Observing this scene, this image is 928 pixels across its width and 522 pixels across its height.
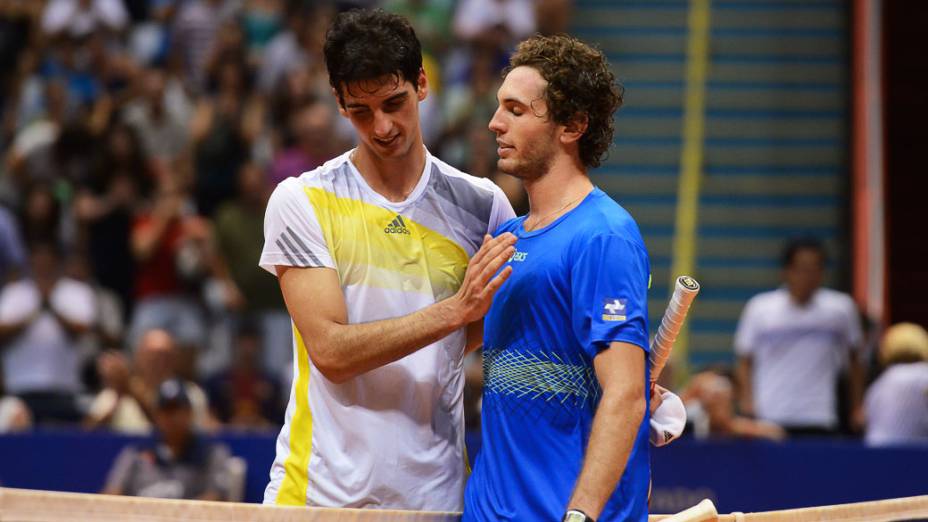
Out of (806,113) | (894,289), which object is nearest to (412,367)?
(894,289)

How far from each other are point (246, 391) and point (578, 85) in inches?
276

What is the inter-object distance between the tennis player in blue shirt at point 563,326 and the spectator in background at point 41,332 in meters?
7.14

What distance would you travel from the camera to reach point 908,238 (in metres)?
14.0

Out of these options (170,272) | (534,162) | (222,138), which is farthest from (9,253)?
(534,162)

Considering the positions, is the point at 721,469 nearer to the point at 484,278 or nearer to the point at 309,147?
the point at 309,147

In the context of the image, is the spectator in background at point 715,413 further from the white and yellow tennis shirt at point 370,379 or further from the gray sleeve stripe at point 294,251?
the gray sleeve stripe at point 294,251

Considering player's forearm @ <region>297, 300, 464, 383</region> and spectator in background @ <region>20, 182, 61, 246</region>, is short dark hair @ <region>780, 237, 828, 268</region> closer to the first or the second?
spectator in background @ <region>20, 182, 61, 246</region>

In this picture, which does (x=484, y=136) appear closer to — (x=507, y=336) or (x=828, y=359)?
(x=828, y=359)

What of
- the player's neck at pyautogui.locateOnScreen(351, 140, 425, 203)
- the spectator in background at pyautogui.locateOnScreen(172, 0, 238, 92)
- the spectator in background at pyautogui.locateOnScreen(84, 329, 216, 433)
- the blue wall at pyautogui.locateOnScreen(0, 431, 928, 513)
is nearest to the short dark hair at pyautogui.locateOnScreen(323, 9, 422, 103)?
the player's neck at pyautogui.locateOnScreen(351, 140, 425, 203)

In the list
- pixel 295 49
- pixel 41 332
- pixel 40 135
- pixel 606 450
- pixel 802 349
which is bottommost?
pixel 802 349

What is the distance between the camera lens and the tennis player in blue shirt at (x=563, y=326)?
3578 mm

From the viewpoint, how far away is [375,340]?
3932 millimetres

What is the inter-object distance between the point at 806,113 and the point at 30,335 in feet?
26.6

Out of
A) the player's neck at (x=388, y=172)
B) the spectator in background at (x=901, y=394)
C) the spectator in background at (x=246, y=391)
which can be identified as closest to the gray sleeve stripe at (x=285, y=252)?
the player's neck at (x=388, y=172)
